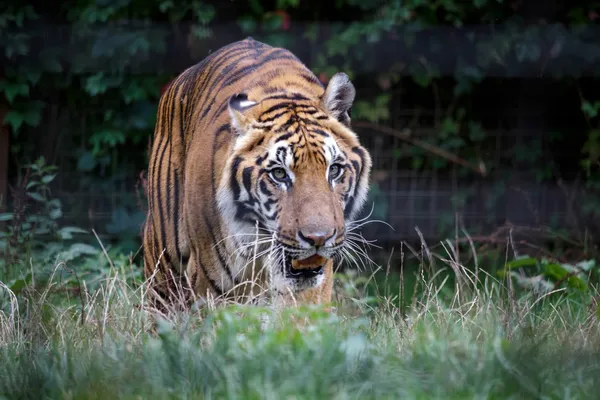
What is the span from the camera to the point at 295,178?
264 cm

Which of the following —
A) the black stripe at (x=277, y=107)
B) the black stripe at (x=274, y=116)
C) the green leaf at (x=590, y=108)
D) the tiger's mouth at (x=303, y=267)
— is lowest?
the tiger's mouth at (x=303, y=267)

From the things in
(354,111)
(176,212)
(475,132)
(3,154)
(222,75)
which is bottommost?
(176,212)

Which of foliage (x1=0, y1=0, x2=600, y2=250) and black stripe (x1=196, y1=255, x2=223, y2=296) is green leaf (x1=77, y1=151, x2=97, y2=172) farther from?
black stripe (x1=196, y1=255, x2=223, y2=296)

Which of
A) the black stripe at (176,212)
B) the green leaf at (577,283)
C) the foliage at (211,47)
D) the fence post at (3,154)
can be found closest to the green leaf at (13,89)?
the foliage at (211,47)

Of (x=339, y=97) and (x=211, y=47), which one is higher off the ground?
(x=211, y=47)

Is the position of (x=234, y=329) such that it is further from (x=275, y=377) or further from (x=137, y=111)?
(x=137, y=111)

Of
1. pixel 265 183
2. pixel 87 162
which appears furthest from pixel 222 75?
pixel 87 162

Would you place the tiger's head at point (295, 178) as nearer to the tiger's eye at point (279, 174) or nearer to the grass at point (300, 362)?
the tiger's eye at point (279, 174)

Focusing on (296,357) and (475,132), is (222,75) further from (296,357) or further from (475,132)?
(475,132)

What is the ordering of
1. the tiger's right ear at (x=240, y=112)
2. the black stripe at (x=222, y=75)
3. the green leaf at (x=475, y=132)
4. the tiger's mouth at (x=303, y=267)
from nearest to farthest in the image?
the tiger's mouth at (x=303, y=267)
the tiger's right ear at (x=240, y=112)
the black stripe at (x=222, y=75)
the green leaf at (x=475, y=132)

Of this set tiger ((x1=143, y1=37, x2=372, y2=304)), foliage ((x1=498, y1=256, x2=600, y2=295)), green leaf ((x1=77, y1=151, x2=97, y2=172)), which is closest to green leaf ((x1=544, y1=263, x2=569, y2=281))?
foliage ((x1=498, y1=256, x2=600, y2=295))

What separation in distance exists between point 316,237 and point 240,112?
51 centimetres

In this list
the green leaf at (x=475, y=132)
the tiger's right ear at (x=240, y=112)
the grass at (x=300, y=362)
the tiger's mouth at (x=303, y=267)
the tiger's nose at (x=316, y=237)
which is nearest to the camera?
the grass at (x=300, y=362)

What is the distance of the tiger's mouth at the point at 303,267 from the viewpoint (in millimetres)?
2639
